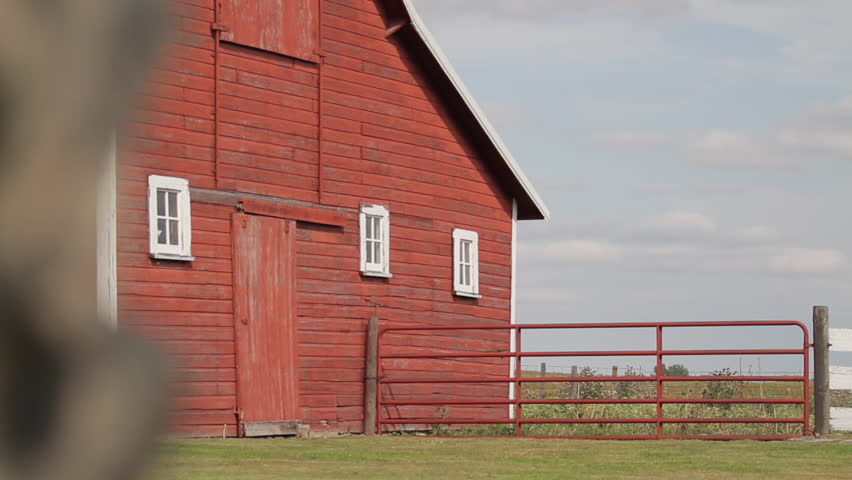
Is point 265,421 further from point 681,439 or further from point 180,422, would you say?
point 180,422

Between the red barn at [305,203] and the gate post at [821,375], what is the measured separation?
18.2 feet

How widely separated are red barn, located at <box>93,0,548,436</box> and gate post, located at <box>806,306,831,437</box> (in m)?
5.54

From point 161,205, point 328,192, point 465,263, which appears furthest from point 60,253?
point 465,263

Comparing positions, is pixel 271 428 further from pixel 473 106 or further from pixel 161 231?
pixel 473 106

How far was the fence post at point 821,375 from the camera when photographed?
1538cm

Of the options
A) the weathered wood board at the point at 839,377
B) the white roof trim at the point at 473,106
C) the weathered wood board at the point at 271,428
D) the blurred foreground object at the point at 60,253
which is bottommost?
the weathered wood board at the point at 271,428

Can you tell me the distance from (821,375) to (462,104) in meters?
6.62

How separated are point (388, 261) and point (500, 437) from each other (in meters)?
3.26

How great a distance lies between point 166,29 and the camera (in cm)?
76

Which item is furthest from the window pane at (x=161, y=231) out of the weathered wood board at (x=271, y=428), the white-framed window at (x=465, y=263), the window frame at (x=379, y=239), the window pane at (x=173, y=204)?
the white-framed window at (x=465, y=263)

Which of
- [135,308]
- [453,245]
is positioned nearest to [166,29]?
[135,308]

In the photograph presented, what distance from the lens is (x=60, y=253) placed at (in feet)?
2.32

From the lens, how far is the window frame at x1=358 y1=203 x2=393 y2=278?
17.9 metres

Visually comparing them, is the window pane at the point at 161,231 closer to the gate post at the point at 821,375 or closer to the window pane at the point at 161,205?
the window pane at the point at 161,205
